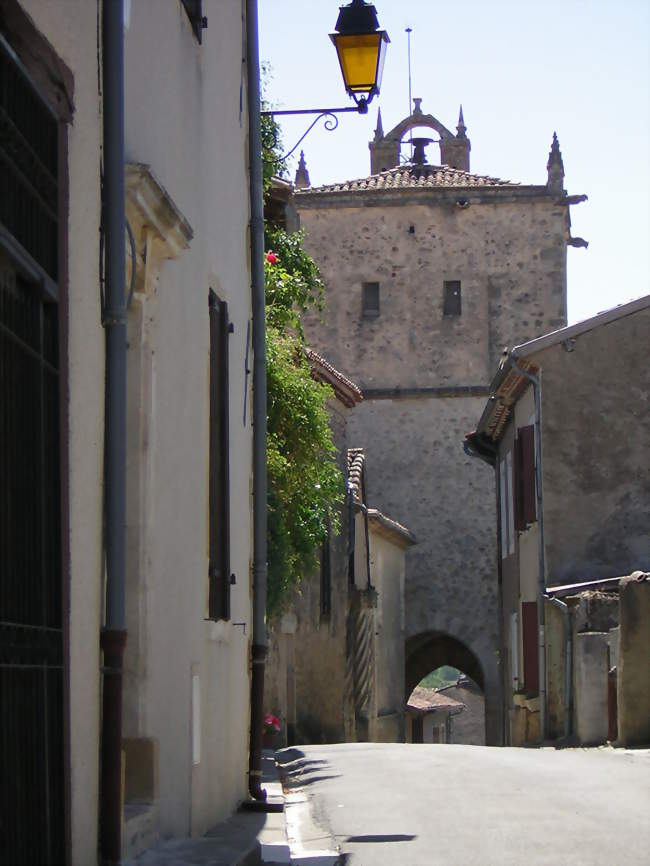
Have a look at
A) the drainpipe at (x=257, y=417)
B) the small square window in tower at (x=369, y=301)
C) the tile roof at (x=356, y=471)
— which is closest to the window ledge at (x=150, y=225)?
the drainpipe at (x=257, y=417)

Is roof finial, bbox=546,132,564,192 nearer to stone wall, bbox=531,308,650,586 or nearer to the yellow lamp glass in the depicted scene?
stone wall, bbox=531,308,650,586

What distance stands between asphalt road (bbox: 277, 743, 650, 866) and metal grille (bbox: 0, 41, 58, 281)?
12.4 ft

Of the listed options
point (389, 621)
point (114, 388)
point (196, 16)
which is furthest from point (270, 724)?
point (389, 621)

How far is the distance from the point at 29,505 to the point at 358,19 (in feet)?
17.9

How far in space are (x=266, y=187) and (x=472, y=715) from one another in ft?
149

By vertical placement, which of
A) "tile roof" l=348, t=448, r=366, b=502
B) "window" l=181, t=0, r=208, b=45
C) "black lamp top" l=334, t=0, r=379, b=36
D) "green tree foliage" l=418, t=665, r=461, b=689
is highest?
"black lamp top" l=334, t=0, r=379, b=36

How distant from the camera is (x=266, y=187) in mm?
14281

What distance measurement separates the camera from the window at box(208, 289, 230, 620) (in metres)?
8.48

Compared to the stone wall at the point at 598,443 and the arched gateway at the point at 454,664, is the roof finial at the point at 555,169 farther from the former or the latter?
the stone wall at the point at 598,443

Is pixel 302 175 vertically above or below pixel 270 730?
above

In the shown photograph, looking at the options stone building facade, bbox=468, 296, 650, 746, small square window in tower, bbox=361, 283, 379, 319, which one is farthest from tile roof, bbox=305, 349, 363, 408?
small square window in tower, bbox=361, 283, 379, 319

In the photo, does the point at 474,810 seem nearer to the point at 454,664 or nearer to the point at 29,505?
the point at 29,505

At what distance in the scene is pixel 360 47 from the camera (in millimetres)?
9297

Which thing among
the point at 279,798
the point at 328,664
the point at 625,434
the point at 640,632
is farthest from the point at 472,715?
the point at 279,798
